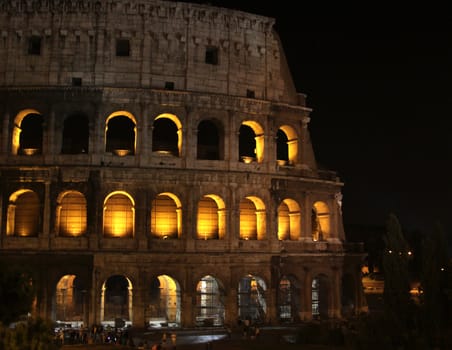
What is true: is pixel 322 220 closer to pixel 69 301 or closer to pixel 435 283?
pixel 69 301

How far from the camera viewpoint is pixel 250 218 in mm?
34938

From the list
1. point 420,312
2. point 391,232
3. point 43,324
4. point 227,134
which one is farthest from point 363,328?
point 227,134

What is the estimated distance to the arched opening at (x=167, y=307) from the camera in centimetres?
3225

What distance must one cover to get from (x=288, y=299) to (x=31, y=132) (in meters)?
22.3

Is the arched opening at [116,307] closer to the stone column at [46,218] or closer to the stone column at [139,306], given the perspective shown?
the stone column at [139,306]

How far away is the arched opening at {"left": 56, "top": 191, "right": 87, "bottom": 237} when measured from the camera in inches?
1259

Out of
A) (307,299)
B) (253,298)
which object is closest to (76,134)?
(253,298)

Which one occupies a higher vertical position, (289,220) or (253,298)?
(289,220)

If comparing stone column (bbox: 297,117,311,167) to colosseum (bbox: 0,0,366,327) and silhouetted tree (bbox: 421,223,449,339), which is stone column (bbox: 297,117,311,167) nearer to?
colosseum (bbox: 0,0,366,327)

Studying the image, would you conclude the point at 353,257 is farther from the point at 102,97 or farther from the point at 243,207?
the point at 102,97

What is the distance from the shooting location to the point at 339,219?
37.3 meters

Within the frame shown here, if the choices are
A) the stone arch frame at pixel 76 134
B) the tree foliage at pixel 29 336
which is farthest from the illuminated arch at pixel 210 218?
the tree foliage at pixel 29 336

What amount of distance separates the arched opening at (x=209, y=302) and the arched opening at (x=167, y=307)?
115 cm

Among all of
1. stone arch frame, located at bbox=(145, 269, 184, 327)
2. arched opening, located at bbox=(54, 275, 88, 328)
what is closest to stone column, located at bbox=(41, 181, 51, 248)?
arched opening, located at bbox=(54, 275, 88, 328)
